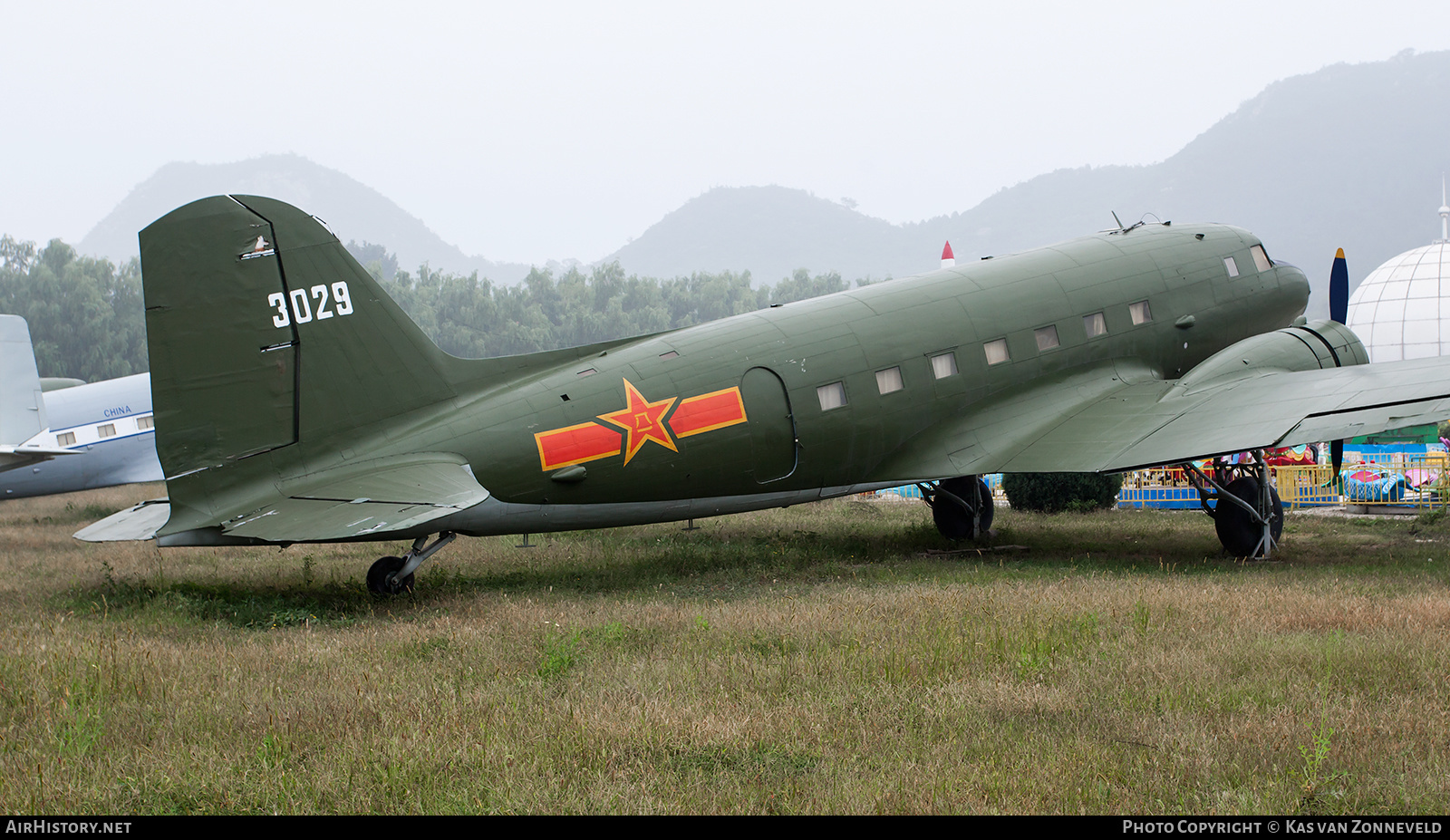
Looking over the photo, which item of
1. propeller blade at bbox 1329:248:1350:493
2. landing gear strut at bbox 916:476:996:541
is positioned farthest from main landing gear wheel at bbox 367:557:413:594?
propeller blade at bbox 1329:248:1350:493

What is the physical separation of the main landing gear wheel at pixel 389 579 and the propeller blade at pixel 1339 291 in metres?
15.8

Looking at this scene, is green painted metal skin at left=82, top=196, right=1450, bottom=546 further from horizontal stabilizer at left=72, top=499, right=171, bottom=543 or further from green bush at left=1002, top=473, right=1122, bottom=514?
green bush at left=1002, top=473, right=1122, bottom=514

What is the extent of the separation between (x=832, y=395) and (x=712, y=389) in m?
1.80

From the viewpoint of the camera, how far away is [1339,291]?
1789cm

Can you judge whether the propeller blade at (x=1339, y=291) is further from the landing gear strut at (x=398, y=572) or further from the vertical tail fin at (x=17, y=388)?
the vertical tail fin at (x=17, y=388)

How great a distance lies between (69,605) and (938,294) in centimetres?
1221

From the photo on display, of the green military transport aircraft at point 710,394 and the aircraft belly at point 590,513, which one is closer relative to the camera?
the green military transport aircraft at point 710,394

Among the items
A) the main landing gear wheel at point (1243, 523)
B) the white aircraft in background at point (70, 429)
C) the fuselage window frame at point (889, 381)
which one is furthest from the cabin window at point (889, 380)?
the white aircraft in background at point (70, 429)

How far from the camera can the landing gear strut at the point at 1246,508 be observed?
14.5 meters

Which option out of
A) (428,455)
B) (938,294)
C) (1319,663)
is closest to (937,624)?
(1319,663)

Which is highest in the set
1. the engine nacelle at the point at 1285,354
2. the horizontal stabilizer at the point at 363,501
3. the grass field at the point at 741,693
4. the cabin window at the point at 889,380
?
the cabin window at the point at 889,380

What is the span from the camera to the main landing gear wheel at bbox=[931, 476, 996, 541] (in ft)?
58.0

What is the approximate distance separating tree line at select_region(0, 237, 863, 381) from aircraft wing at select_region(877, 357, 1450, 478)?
32.5 metres

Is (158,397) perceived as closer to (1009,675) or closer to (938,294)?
(1009,675)
